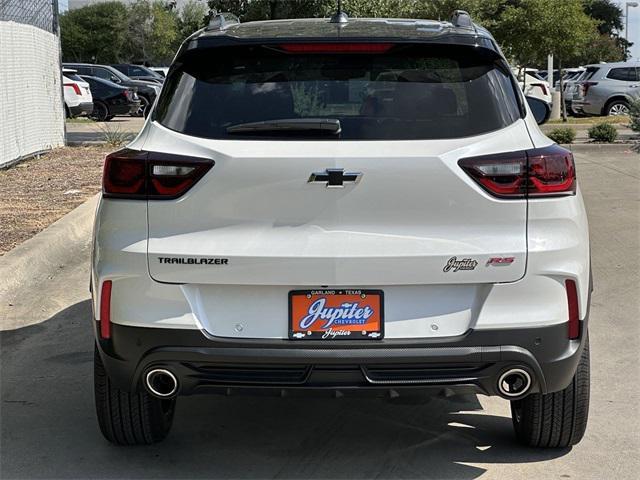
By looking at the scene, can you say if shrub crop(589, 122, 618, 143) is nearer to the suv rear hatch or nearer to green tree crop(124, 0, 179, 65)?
the suv rear hatch

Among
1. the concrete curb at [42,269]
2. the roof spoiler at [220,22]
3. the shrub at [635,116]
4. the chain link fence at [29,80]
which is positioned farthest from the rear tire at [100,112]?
the roof spoiler at [220,22]

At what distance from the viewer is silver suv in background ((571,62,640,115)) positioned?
28.2 meters

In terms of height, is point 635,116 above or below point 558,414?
below

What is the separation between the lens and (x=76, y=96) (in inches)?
1054

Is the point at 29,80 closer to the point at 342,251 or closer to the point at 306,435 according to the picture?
the point at 306,435

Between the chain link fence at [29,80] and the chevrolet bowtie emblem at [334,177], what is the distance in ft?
36.1

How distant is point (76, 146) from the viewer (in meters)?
18.9

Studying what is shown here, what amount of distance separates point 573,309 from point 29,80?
13.6 metres

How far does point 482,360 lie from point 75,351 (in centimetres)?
317

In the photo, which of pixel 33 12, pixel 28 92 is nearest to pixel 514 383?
pixel 28 92

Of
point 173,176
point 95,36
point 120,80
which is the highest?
point 173,176

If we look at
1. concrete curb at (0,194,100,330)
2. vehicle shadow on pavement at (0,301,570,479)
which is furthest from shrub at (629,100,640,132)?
vehicle shadow on pavement at (0,301,570,479)

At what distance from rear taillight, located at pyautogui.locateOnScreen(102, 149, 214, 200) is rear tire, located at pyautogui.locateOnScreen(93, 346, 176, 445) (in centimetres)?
77

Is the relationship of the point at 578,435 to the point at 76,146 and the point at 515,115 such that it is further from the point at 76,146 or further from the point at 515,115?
the point at 76,146
